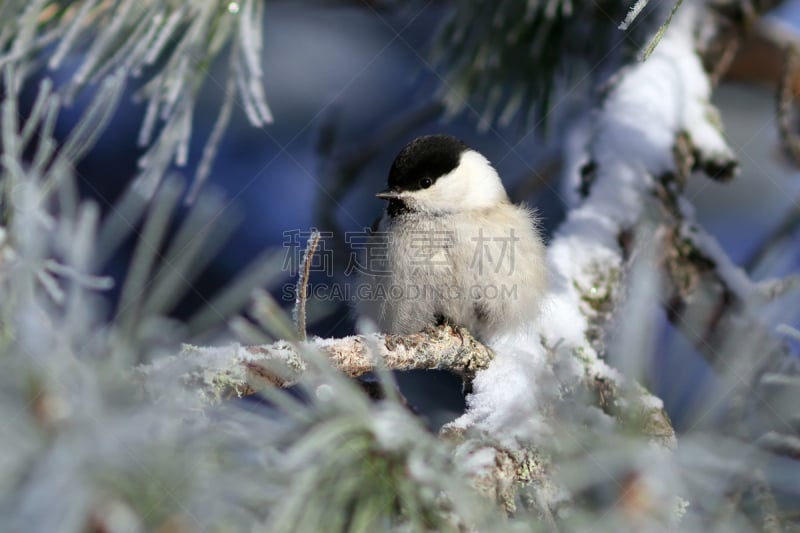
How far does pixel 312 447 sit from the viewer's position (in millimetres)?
646

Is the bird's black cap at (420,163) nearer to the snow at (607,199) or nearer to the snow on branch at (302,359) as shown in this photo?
the snow at (607,199)

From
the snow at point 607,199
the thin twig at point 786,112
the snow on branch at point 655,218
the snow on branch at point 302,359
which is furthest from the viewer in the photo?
the thin twig at point 786,112

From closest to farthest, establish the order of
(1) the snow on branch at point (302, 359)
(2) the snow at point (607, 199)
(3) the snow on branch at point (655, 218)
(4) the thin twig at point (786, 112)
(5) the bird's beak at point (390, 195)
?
(1) the snow on branch at point (302, 359) → (2) the snow at point (607, 199) → (3) the snow on branch at point (655, 218) → (5) the bird's beak at point (390, 195) → (4) the thin twig at point (786, 112)

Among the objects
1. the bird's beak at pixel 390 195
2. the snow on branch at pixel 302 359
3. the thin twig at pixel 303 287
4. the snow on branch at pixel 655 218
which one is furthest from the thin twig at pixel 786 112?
the thin twig at pixel 303 287

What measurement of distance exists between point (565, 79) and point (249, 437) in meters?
1.79

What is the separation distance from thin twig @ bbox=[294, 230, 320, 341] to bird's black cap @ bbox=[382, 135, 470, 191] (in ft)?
2.98

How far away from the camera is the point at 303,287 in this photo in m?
1.10

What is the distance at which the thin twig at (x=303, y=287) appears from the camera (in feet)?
3.34

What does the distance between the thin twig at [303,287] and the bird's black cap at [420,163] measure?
2.98 ft

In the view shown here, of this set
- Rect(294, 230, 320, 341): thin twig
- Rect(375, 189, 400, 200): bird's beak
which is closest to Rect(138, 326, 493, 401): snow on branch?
Rect(294, 230, 320, 341): thin twig

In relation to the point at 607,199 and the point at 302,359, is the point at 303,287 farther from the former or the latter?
the point at 607,199

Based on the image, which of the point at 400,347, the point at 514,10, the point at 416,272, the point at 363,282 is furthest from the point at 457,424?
the point at 514,10

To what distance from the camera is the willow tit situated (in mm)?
1817

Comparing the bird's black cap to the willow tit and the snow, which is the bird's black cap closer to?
A: the willow tit
